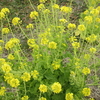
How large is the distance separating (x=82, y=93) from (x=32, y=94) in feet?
2.07

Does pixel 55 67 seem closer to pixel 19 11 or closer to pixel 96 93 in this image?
pixel 96 93

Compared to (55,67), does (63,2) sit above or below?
above

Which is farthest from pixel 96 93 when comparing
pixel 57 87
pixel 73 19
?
pixel 73 19

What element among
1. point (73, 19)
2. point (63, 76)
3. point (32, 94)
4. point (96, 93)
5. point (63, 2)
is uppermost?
point (63, 2)

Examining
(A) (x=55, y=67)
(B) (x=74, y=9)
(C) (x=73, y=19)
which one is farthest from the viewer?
(B) (x=74, y=9)

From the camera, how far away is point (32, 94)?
267 centimetres

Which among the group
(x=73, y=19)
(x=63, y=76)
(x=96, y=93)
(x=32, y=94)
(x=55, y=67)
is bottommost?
(x=96, y=93)

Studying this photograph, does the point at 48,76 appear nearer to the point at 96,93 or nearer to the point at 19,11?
the point at 96,93

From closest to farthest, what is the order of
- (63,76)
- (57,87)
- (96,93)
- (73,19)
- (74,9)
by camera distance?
(57,87) < (63,76) < (96,93) < (73,19) < (74,9)

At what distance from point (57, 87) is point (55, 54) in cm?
59

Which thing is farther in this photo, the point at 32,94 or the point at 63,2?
the point at 63,2

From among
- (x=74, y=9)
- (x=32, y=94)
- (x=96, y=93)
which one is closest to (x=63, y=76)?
(x=32, y=94)

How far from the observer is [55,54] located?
249 centimetres

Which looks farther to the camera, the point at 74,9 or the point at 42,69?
the point at 74,9
